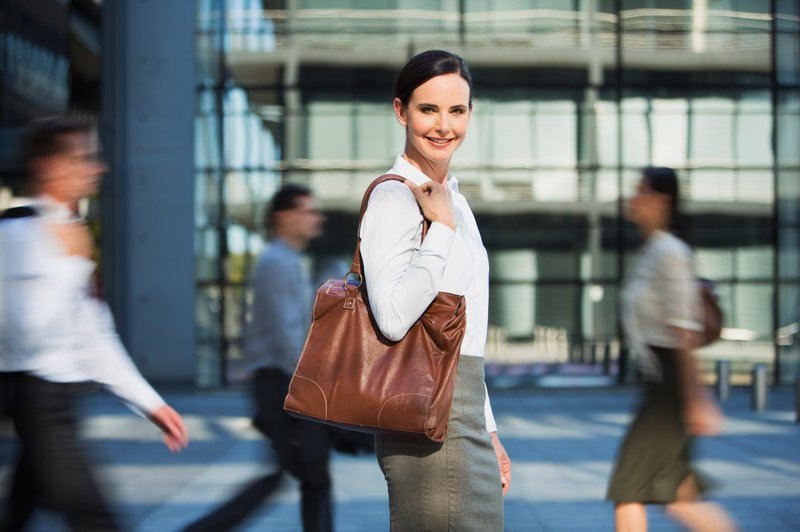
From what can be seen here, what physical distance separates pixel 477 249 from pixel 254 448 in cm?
843

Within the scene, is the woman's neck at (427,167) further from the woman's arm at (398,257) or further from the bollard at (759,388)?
the bollard at (759,388)

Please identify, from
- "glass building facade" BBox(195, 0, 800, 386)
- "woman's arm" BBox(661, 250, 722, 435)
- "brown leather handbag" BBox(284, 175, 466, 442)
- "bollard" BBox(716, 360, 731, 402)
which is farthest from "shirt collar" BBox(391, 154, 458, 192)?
"glass building facade" BBox(195, 0, 800, 386)

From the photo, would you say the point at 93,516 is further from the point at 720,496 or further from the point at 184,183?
the point at 184,183

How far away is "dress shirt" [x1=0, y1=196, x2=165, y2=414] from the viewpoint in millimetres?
3180

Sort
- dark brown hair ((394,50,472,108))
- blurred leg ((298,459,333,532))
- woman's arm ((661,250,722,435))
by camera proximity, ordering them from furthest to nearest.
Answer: blurred leg ((298,459,333,532)), woman's arm ((661,250,722,435)), dark brown hair ((394,50,472,108))

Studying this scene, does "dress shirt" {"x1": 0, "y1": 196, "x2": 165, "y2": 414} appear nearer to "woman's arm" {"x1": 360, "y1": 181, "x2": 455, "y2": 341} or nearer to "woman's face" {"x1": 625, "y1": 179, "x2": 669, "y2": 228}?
"woman's arm" {"x1": 360, "y1": 181, "x2": 455, "y2": 341}

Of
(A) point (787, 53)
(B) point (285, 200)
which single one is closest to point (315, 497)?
(B) point (285, 200)

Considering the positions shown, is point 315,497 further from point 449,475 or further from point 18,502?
point 449,475

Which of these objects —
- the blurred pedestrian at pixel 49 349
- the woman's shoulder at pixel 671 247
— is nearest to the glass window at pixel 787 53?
the woman's shoulder at pixel 671 247

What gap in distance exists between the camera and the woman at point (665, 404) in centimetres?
425

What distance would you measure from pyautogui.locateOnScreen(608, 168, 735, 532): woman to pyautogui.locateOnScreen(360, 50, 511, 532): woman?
2.02 meters

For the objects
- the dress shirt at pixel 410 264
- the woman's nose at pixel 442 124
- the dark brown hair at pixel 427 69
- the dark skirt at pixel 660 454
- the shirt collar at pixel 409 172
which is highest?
the dark brown hair at pixel 427 69

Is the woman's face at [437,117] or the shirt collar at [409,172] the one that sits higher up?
the woman's face at [437,117]

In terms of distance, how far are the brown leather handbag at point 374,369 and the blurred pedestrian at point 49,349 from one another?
4.05ft
